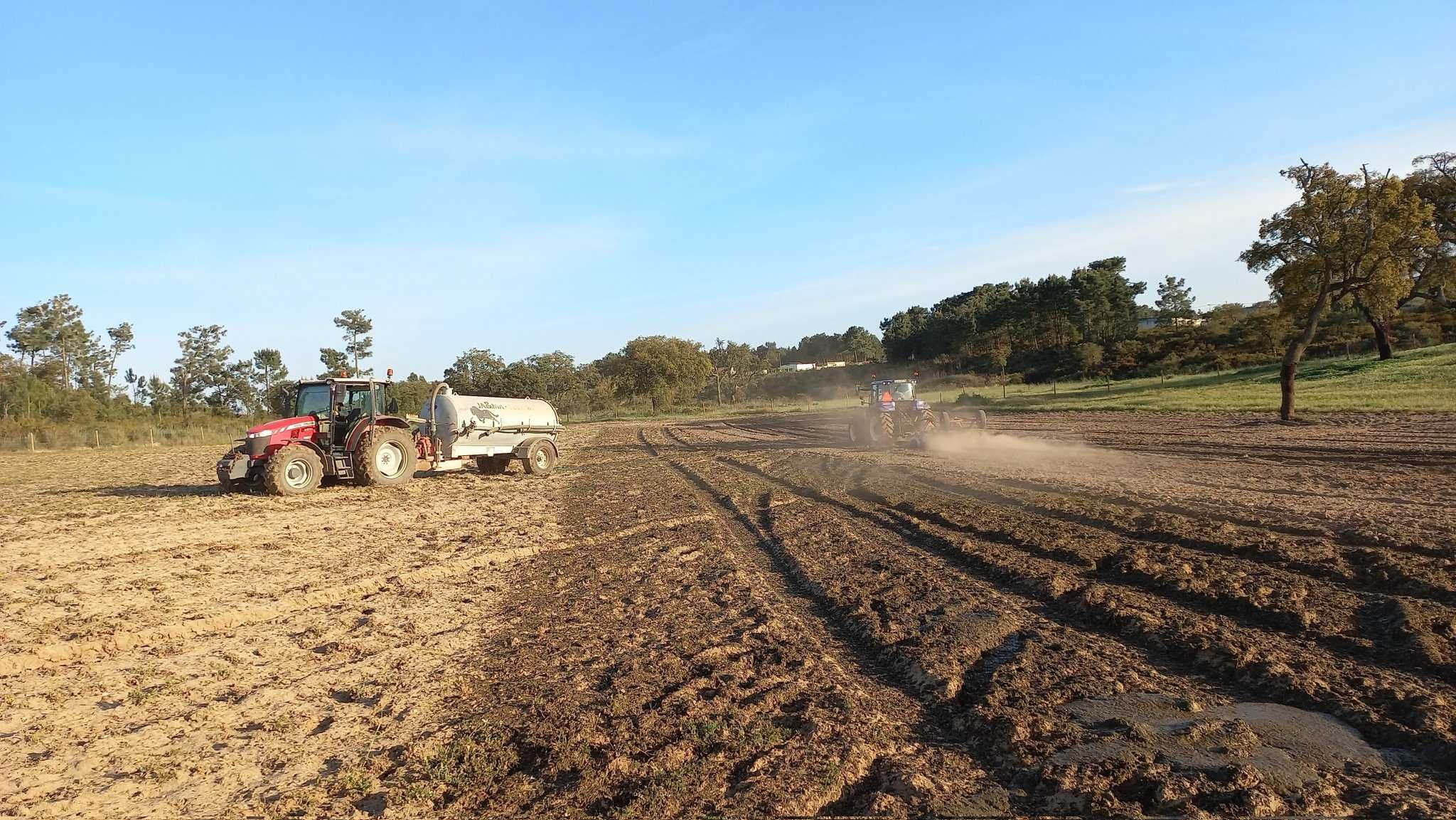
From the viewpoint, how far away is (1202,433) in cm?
1989

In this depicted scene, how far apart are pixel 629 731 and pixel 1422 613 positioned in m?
5.34

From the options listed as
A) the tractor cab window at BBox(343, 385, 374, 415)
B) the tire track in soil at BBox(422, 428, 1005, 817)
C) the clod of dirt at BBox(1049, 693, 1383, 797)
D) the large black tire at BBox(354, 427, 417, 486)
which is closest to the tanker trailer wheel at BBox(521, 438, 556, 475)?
the large black tire at BBox(354, 427, 417, 486)

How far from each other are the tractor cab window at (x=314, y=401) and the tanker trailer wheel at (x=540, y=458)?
4530mm

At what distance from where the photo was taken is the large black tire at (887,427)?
2052cm

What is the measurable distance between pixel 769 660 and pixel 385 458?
1223 centimetres

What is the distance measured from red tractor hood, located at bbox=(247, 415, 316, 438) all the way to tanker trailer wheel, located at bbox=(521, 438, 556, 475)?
15.8 ft

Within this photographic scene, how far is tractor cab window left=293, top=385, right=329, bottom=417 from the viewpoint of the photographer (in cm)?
1502

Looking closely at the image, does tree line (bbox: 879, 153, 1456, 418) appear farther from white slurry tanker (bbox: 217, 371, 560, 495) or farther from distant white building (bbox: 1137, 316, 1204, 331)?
white slurry tanker (bbox: 217, 371, 560, 495)

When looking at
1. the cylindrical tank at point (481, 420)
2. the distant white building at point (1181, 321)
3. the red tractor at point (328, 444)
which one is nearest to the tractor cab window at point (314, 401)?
the red tractor at point (328, 444)

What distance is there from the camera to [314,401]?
15.1 meters

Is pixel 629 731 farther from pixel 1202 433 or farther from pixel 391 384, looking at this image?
pixel 1202 433

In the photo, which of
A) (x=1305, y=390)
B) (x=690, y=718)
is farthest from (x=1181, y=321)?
(x=690, y=718)

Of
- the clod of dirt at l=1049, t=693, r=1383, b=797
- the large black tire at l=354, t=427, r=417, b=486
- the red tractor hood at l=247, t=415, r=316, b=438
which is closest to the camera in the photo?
the clod of dirt at l=1049, t=693, r=1383, b=797

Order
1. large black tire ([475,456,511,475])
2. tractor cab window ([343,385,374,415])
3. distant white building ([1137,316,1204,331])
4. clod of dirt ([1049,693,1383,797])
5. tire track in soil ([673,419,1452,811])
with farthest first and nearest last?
distant white building ([1137,316,1204,331]) → large black tire ([475,456,511,475]) → tractor cab window ([343,385,374,415]) → clod of dirt ([1049,693,1383,797]) → tire track in soil ([673,419,1452,811])
